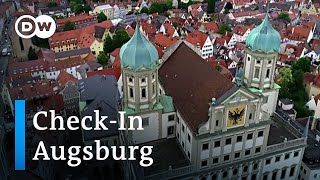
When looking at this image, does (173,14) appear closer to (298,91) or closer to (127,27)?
(127,27)

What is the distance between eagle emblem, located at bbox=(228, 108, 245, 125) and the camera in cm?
4257

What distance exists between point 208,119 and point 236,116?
344 centimetres

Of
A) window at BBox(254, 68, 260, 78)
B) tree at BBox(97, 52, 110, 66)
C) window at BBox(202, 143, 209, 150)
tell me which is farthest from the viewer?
tree at BBox(97, 52, 110, 66)

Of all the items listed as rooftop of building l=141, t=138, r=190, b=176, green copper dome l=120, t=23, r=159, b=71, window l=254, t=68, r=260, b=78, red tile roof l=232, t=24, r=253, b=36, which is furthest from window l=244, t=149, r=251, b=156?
red tile roof l=232, t=24, r=253, b=36

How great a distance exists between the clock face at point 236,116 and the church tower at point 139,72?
9.12 metres

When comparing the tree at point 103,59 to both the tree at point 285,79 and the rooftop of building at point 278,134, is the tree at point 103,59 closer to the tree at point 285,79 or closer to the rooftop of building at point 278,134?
the tree at point 285,79

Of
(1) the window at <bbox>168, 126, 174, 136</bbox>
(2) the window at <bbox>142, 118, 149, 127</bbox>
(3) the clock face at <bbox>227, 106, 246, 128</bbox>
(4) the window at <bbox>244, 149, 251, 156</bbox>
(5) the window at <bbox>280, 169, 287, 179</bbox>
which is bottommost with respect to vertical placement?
(5) the window at <bbox>280, 169, 287, 179</bbox>

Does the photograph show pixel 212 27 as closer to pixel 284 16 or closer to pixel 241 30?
pixel 241 30

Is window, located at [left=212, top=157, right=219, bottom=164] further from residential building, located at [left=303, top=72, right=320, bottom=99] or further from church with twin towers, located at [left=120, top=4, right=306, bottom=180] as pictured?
residential building, located at [left=303, top=72, right=320, bottom=99]

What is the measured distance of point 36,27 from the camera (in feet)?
353

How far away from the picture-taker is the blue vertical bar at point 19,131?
33.8 m

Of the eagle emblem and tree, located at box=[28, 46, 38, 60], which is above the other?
the eagle emblem

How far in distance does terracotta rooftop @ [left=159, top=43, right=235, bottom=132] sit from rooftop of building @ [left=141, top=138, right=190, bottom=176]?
5.04m

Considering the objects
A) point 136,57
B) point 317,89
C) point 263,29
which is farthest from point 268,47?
point 317,89
